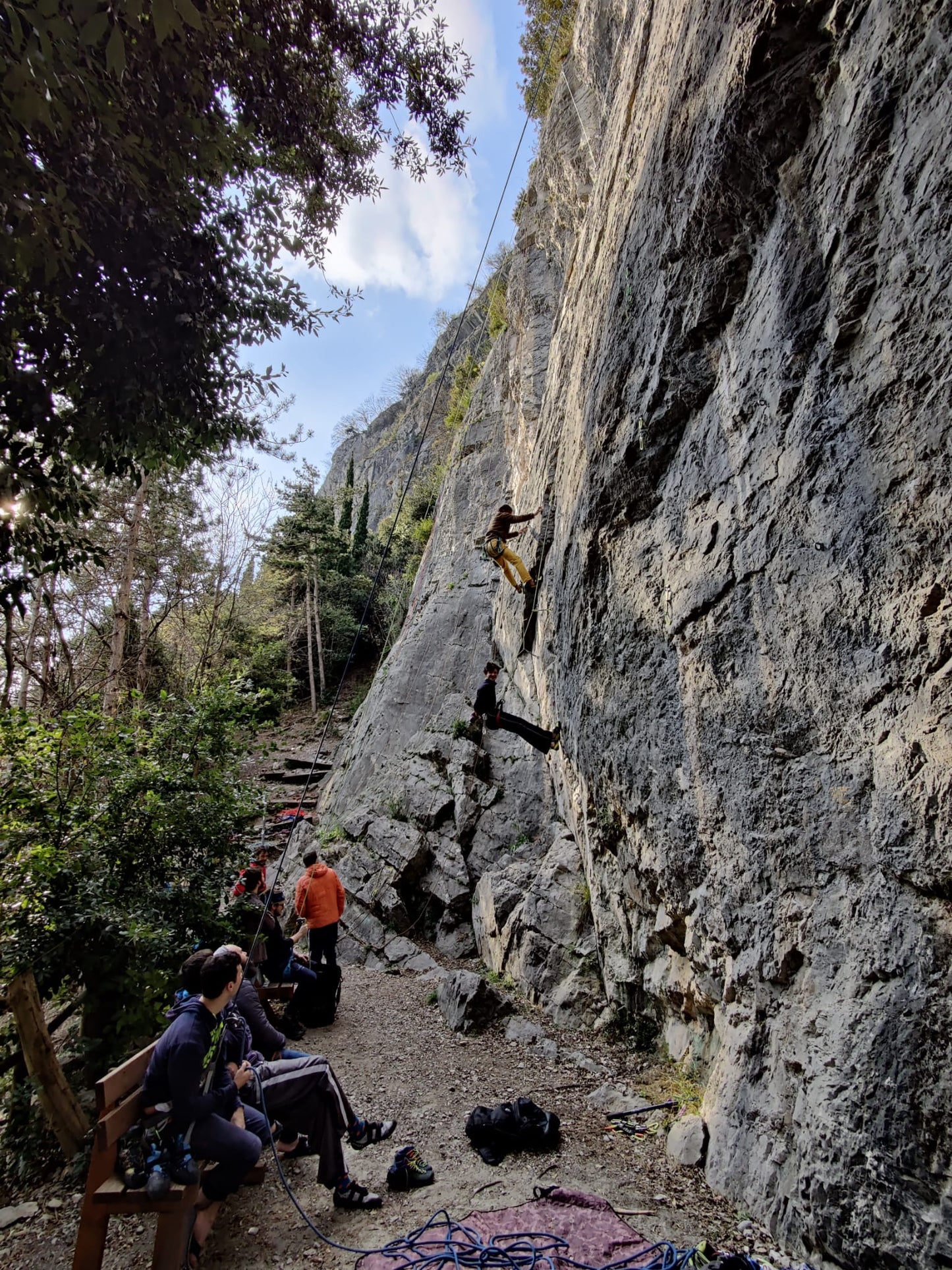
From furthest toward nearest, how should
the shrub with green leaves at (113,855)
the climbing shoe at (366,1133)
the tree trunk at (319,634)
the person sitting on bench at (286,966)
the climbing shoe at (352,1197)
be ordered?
the tree trunk at (319,634) → the person sitting on bench at (286,966) → the shrub with green leaves at (113,855) → the climbing shoe at (366,1133) → the climbing shoe at (352,1197)

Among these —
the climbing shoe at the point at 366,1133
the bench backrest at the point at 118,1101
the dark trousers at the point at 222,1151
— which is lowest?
the climbing shoe at the point at 366,1133

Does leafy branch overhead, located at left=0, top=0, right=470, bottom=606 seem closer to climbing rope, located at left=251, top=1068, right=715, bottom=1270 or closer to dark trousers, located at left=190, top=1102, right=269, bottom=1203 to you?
dark trousers, located at left=190, top=1102, right=269, bottom=1203

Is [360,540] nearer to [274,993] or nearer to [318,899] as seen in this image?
[318,899]

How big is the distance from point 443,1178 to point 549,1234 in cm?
106

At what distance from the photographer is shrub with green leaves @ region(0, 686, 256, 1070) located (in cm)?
432

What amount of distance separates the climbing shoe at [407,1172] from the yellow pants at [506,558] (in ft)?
24.5

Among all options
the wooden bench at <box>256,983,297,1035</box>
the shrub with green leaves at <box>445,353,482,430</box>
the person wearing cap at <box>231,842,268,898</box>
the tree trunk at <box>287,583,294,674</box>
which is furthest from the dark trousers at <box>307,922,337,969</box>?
the shrub with green leaves at <box>445,353,482,430</box>

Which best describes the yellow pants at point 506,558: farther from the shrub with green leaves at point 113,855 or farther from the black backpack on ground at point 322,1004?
the black backpack on ground at point 322,1004

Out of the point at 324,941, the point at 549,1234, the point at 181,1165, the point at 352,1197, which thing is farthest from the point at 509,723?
the point at 181,1165

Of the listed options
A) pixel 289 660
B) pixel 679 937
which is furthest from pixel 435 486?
pixel 679 937

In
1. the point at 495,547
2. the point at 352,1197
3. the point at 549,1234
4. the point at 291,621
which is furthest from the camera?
the point at 291,621

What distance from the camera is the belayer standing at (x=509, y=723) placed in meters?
8.31

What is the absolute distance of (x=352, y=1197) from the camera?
3584 mm

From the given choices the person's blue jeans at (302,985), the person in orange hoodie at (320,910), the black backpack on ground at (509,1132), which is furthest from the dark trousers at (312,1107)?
the person in orange hoodie at (320,910)
